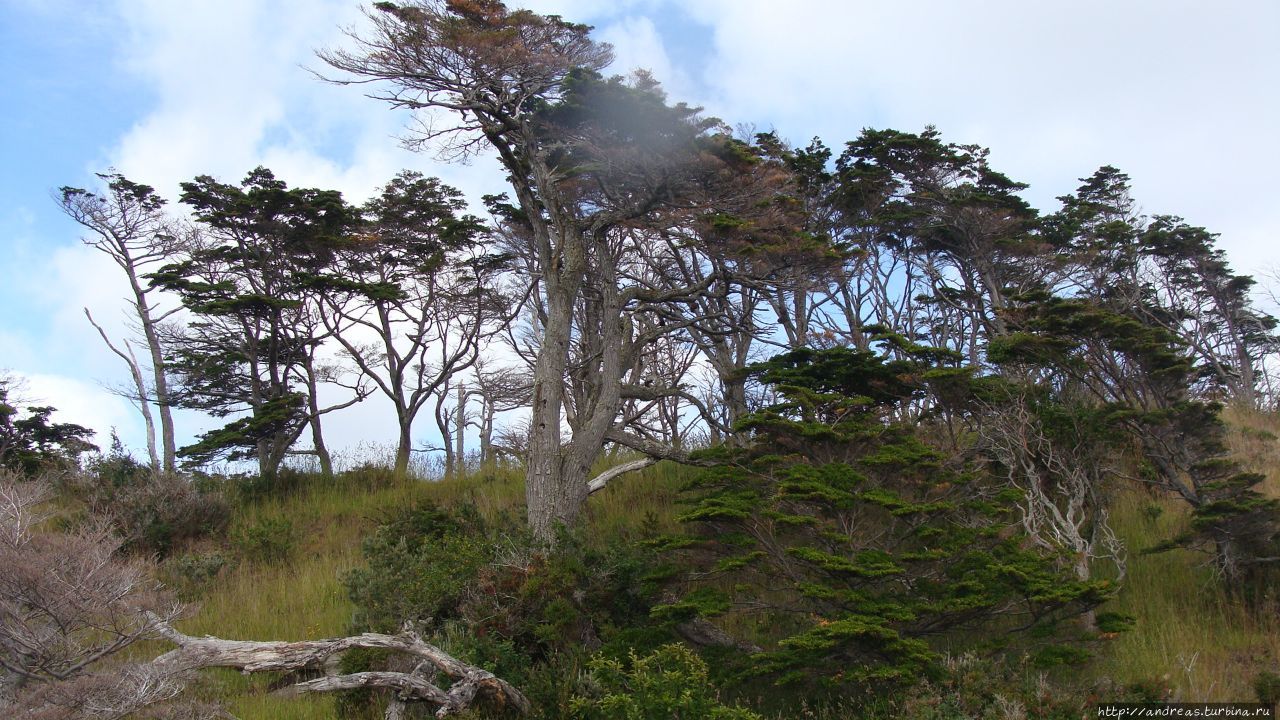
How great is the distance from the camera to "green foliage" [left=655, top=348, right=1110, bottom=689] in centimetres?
739

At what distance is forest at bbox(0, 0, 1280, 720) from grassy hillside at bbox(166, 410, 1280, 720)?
6cm

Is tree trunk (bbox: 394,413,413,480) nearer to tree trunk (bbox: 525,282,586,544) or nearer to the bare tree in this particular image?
tree trunk (bbox: 525,282,586,544)

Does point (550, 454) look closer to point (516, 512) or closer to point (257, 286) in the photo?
point (516, 512)

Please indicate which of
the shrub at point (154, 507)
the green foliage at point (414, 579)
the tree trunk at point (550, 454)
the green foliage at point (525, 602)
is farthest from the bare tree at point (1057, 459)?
the shrub at point (154, 507)

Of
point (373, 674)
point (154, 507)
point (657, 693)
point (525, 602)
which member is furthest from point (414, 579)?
point (154, 507)

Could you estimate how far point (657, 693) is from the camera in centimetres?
683

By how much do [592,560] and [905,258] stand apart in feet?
48.1

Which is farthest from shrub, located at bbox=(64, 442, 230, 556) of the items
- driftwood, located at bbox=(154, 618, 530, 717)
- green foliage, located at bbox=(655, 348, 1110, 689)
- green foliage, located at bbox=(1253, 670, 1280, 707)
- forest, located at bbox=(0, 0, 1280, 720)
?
green foliage, located at bbox=(1253, 670, 1280, 707)

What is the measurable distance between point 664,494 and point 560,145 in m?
5.99

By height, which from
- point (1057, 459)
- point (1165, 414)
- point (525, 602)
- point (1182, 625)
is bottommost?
point (1182, 625)

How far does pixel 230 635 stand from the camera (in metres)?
10.9

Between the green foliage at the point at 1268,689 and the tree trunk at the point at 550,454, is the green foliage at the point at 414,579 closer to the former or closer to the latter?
the tree trunk at the point at 550,454

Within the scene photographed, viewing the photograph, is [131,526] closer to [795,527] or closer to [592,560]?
[592,560]

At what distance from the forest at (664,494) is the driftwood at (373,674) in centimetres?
4
